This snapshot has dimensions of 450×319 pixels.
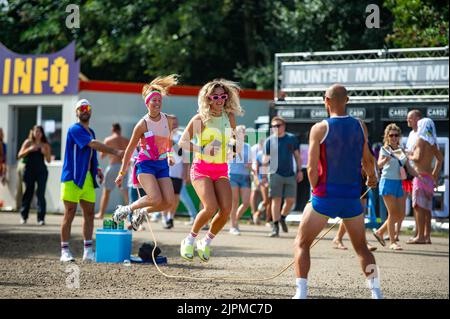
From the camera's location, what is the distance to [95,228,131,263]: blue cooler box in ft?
38.7

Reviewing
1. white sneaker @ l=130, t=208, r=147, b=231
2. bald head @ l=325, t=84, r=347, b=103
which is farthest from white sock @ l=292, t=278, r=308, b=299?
white sneaker @ l=130, t=208, r=147, b=231

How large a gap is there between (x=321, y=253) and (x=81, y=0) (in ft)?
60.4

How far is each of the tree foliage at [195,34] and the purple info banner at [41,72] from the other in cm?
146

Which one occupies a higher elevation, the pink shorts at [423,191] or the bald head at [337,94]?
the bald head at [337,94]

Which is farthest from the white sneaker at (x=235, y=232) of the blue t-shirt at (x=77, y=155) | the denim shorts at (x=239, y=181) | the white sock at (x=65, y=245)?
the blue t-shirt at (x=77, y=155)

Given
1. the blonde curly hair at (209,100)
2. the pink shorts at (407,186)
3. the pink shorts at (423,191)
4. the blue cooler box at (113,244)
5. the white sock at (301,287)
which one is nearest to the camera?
the white sock at (301,287)

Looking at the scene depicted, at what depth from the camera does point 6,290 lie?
9.02 m

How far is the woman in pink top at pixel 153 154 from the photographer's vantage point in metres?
10.4

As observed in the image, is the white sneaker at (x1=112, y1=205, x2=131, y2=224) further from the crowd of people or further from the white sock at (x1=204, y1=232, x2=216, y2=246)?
the white sock at (x1=204, y1=232, x2=216, y2=246)

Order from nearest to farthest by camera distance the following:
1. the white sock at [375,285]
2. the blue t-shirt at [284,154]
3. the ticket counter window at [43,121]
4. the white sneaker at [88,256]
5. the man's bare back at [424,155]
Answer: the white sock at [375,285]
the white sneaker at [88,256]
the man's bare back at [424,155]
the blue t-shirt at [284,154]
the ticket counter window at [43,121]

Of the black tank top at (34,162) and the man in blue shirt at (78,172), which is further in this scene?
the black tank top at (34,162)

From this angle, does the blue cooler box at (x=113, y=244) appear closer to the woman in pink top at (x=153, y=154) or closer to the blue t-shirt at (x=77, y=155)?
the blue t-shirt at (x=77, y=155)

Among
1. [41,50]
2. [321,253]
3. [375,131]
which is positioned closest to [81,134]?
[321,253]

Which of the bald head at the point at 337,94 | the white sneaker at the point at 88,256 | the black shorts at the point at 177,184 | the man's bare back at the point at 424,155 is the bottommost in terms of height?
the white sneaker at the point at 88,256
